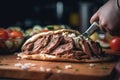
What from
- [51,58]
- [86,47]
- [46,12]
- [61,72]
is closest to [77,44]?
[86,47]

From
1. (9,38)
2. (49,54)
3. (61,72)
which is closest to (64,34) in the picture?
(49,54)

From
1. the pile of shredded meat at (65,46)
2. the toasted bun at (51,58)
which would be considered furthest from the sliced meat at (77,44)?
the toasted bun at (51,58)

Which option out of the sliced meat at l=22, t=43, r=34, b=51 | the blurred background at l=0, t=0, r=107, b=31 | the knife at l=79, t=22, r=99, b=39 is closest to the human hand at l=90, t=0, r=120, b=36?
the knife at l=79, t=22, r=99, b=39

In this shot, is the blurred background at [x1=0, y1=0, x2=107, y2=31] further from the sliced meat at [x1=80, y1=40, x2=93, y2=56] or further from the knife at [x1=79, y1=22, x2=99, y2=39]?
the sliced meat at [x1=80, y1=40, x2=93, y2=56]

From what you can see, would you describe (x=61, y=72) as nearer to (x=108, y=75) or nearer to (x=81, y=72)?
(x=81, y=72)

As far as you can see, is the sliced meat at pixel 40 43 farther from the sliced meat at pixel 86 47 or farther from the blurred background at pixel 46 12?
the blurred background at pixel 46 12
